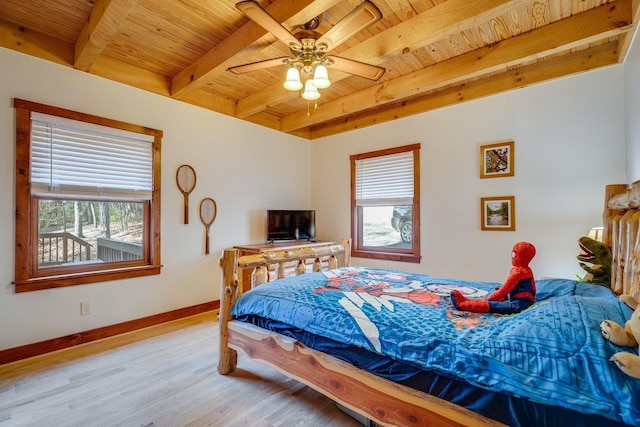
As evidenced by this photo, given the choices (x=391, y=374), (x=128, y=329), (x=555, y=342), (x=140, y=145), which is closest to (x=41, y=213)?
(x=140, y=145)

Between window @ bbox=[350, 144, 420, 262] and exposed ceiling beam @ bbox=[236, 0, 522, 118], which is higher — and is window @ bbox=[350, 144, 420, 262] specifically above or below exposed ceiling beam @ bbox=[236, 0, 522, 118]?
below

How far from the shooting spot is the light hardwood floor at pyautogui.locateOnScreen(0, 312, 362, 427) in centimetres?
174

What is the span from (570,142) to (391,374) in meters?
2.87

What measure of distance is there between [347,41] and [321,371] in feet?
8.60

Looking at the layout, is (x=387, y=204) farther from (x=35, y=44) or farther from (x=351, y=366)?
(x=35, y=44)

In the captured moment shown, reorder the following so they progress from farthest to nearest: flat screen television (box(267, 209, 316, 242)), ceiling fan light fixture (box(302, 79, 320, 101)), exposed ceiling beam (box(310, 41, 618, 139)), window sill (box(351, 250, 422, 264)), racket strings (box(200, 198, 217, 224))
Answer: flat screen television (box(267, 209, 316, 242)) → window sill (box(351, 250, 422, 264)) → racket strings (box(200, 198, 217, 224)) → exposed ceiling beam (box(310, 41, 618, 139)) → ceiling fan light fixture (box(302, 79, 320, 101))

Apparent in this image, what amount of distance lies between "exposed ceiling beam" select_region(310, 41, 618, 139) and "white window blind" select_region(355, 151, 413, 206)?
0.56 metres

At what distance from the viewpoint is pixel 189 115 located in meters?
3.52

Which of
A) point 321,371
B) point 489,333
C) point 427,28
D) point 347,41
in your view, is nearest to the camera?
point 489,333

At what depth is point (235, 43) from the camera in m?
2.46

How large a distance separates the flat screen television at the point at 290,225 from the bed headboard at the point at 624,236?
3184 mm

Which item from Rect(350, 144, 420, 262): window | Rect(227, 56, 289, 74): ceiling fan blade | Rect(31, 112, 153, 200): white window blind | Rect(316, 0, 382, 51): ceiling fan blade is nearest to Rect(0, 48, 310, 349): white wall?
Rect(31, 112, 153, 200): white window blind

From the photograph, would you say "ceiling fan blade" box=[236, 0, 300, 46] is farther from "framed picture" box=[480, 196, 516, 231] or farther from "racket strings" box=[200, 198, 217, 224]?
"framed picture" box=[480, 196, 516, 231]

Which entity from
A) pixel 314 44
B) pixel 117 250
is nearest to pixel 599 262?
pixel 314 44
